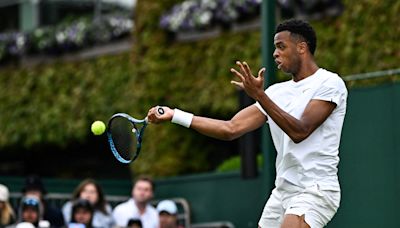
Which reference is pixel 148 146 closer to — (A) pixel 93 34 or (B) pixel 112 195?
(B) pixel 112 195

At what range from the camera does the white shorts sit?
24.0ft

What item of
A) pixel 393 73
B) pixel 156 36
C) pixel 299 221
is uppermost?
pixel 156 36

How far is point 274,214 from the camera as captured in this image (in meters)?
7.60

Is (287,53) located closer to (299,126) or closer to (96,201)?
(299,126)

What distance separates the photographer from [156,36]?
59.7 feet

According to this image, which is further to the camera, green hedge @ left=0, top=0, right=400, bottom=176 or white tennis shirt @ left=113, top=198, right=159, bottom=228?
green hedge @ left=0, top=0, right=400, bottom=176

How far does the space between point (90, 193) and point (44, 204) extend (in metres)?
0.60

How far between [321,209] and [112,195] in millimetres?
9241

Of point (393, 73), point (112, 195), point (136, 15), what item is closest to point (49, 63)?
point (136, 15)

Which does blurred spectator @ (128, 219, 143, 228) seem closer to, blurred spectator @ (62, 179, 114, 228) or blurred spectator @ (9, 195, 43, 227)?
blurred spectator @ (62, 179, 114, 228)

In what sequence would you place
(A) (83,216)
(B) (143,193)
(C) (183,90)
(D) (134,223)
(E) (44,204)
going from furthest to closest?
(C) (183,90) → (B) (143,193) → (E) (44,204) → (D) (134,223) → (A) (83,216)

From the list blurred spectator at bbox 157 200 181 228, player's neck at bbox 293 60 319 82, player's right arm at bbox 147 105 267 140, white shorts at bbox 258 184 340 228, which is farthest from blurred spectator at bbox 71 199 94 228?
player's neck at bbox 293 60 319 82

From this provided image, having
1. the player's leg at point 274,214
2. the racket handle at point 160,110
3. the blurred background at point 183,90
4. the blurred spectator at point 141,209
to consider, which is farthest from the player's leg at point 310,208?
the blurred spectator at point 141,209

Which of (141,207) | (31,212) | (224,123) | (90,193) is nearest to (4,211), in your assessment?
(31,212)
